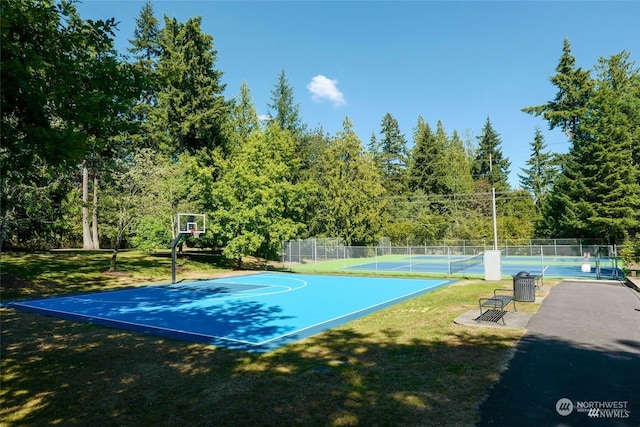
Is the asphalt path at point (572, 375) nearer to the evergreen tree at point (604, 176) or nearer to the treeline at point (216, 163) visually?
the treeline at point (216, 163)

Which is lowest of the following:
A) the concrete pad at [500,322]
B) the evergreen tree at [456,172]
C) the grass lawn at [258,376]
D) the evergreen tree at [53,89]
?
the grass lawn at [258,376]

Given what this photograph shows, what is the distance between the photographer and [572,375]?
21.9 feet

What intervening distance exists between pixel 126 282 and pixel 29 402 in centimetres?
1966

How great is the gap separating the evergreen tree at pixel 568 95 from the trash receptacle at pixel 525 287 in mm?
45167

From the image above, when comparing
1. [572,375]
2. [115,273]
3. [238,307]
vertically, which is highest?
[115,273]

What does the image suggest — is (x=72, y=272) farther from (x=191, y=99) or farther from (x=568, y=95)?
(x=568, y=95)

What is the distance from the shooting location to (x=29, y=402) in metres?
5.97

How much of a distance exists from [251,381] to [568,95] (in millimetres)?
58457

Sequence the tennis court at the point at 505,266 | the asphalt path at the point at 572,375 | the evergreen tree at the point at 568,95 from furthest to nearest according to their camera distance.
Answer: the evergreen tree at the point at 568,95 < the tennis court at the point at 505,266 < the asphalt path at the point at 572,375

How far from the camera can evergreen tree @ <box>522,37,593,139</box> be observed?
50469 mm

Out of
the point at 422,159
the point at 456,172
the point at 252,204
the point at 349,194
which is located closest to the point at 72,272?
the point at 252,204

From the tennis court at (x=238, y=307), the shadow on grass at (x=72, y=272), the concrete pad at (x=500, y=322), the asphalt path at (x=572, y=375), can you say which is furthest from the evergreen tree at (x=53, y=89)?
the shadow on grass at (x=72, y=272)

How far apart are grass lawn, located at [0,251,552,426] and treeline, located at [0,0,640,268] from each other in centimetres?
361

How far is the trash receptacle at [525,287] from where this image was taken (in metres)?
13.7
